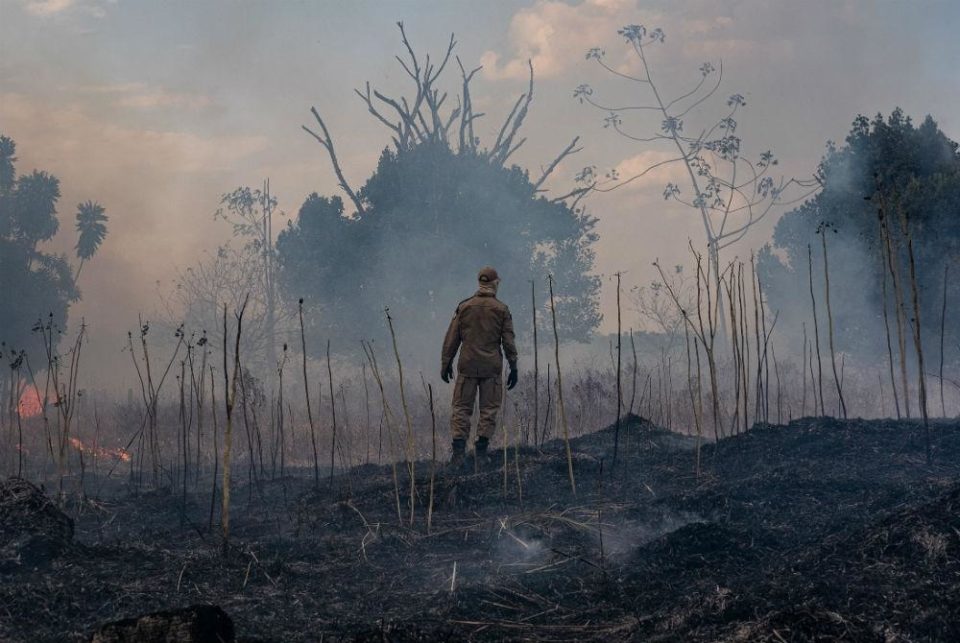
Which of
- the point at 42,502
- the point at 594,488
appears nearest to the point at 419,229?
the point at 594,488

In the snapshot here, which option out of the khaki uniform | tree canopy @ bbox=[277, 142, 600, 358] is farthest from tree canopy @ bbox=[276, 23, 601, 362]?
the khaki uniform

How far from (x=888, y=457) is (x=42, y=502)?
687 centimetres

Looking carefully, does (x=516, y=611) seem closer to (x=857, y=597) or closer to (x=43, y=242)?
(x=857, y=597)

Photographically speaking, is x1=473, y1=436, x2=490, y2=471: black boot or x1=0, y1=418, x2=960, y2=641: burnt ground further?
x1=473, y1=436, x2=490, y2=471: black boot

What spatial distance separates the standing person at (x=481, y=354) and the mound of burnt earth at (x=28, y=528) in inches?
161

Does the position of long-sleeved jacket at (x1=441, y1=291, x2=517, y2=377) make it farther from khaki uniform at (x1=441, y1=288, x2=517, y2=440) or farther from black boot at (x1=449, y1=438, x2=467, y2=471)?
black boot at (x1=449, y1=438, x2=467, y2=471)

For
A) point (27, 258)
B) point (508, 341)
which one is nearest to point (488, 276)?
point (508, 341)

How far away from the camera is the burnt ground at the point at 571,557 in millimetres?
4008

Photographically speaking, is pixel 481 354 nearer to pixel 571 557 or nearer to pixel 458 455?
pixel 458 455

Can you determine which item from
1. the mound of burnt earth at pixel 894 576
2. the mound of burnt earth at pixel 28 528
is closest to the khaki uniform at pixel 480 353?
the mound of burnt earth at pixel 28 528

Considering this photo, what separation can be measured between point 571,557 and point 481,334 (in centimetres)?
405

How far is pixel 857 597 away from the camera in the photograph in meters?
3.89

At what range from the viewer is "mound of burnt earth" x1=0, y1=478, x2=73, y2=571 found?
566 cm

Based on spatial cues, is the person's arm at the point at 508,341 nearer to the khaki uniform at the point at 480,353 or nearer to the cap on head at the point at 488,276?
the khaki uniform at the point at 480,353
